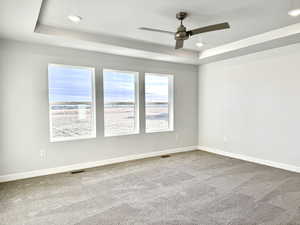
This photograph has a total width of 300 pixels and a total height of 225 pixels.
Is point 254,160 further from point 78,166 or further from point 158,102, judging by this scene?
point 78,166

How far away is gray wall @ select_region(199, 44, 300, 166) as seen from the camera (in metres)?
3.83

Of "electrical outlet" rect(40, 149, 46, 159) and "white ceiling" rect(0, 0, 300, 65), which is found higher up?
"white ceiling" rect(0, 0, 300, 65)

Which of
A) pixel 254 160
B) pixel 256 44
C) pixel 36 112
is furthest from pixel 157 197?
pixel 256 44

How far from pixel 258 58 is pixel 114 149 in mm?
3819

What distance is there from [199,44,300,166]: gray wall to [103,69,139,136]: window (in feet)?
6.90

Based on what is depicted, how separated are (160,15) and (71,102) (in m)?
2.47

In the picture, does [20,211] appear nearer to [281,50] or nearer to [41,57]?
[41,57]

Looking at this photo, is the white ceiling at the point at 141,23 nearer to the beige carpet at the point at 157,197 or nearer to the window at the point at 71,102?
the window at the point at 71,102

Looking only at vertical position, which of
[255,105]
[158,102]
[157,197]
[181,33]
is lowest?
[157,197]

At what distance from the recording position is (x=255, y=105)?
173 inches

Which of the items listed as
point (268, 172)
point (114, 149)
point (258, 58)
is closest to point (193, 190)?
point (268, 172)

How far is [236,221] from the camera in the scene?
221 centimetres

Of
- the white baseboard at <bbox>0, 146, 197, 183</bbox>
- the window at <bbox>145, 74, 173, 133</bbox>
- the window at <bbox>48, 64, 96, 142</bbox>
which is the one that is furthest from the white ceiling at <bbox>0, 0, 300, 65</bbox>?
the white baseboard at <bbox>0, 146, 197, 183</bbox>

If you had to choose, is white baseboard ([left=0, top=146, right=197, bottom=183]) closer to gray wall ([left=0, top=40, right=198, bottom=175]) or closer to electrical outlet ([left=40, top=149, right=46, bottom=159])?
gray wall ([left=0, top=40, right=198, bottom=175])
